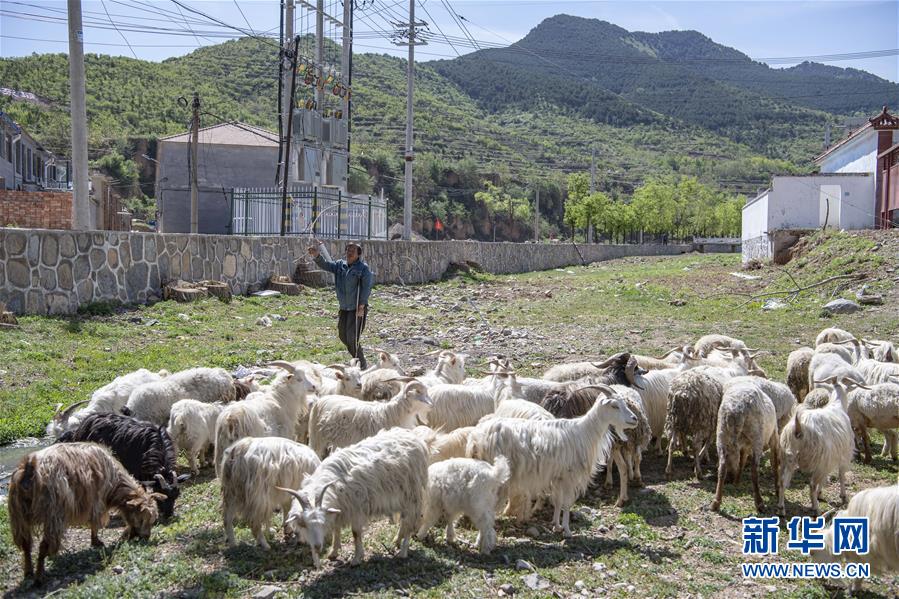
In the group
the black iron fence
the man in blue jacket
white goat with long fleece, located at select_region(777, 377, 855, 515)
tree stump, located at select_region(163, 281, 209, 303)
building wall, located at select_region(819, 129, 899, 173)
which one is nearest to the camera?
white goat with long fleece, located at select_region(777, 377, 855, 515)

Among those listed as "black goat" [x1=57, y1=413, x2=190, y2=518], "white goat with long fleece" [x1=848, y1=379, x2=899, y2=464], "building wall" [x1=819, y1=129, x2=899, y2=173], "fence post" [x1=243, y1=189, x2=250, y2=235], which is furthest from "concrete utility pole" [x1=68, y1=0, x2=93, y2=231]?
"building wall" [x1=819, y1=129, x2=899, y2=173]

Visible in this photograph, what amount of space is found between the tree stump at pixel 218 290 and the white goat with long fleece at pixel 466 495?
36.5 ft

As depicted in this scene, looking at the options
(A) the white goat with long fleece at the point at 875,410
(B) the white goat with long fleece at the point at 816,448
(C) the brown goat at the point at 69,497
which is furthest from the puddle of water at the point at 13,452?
(A) the white goat with long fleece at the point at 875,410

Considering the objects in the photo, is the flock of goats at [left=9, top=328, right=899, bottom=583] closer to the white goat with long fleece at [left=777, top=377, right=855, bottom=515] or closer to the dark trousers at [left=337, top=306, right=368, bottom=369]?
the white goat with long fleece at [left=777, top=377, right=855, bottom=515]

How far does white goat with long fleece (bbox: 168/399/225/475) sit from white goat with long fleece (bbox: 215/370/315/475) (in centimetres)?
21

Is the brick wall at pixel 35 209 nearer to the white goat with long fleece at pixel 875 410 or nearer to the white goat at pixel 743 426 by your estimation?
the white goat at pixel 743 426

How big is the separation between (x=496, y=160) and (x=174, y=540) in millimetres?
86183

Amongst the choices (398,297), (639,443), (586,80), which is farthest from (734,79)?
(639,443)

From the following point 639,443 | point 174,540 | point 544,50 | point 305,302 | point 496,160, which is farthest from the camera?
point 544,50

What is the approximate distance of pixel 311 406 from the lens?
7156 mm

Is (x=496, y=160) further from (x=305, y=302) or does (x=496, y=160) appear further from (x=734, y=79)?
(x=734, y=79)

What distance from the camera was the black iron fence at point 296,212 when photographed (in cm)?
2319

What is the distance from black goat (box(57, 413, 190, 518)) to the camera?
569 centimetres

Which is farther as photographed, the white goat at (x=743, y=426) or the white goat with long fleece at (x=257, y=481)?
the white goat at (x=743, y=426)
